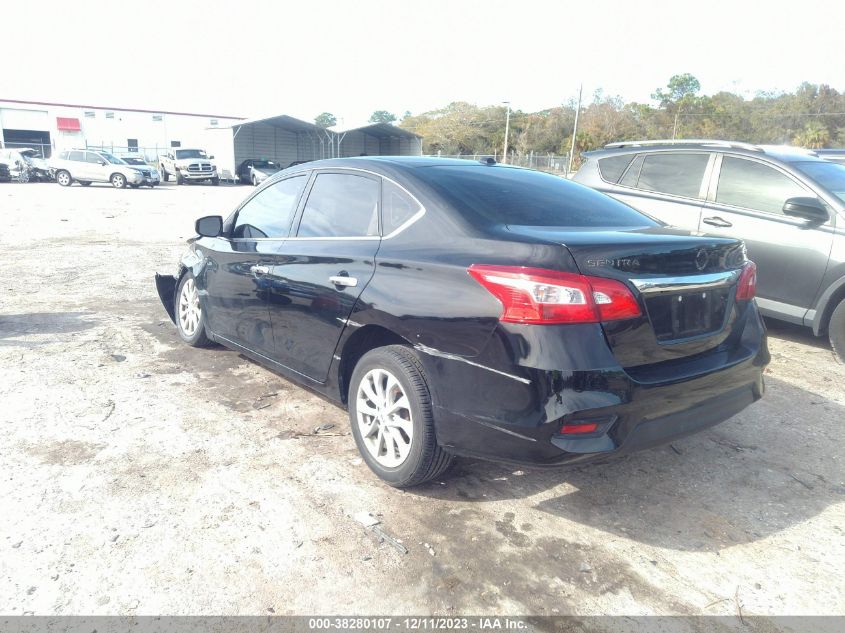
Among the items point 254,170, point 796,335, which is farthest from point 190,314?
point 254,170

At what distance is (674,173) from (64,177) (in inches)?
1173

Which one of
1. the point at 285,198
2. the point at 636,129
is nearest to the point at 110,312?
the point at 285,198

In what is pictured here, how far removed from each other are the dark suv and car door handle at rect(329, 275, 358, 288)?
376 centimetres

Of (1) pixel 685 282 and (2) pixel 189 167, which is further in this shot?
(2) pixel 189 167

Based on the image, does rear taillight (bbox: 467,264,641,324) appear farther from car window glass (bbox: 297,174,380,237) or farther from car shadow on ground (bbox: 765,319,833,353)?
car shadow on ground (bbox: 765,319,833,353)

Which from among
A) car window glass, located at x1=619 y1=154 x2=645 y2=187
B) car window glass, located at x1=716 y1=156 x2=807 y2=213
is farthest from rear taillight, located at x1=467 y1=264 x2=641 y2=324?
car window glass, located at x1=619 y1=154 x2=645 y2=187

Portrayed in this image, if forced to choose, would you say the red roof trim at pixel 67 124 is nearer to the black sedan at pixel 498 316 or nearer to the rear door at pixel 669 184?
the rear door at pixel 669 184

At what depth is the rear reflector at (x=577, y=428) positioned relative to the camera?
2562mm

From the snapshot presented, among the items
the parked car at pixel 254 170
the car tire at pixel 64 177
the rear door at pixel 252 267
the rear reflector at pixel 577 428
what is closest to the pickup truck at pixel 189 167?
the parked car at pixel 254 170

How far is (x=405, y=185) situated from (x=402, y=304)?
2.40ft

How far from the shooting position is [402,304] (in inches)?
119

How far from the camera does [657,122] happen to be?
57.7 metres

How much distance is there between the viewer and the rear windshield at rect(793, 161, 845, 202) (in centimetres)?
559

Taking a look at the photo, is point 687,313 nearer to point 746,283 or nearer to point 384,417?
point 746,283
